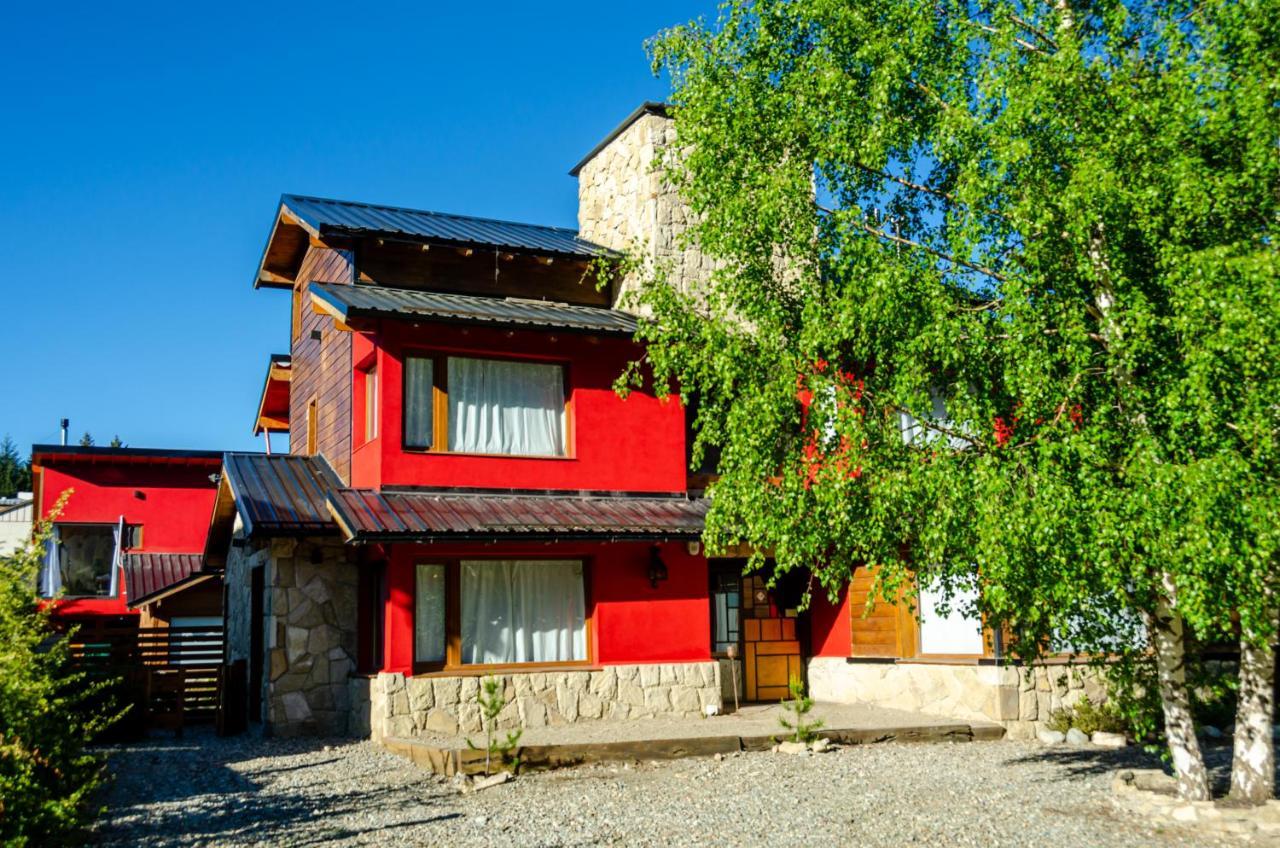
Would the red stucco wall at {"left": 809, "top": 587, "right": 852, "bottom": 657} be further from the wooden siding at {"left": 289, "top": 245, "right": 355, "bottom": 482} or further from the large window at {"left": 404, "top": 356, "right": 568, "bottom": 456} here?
the wooden siding at {"left": 289, "top": 245, "right": 355, "bottom": 482}

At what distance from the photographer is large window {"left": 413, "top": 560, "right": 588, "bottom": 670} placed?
14109 millimetres

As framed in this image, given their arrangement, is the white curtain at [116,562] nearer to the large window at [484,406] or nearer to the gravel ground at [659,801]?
the gravel ground at [659,801]

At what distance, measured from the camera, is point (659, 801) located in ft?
32.3

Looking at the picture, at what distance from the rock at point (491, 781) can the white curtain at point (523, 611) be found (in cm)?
337

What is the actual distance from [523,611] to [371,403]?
362 centimetres

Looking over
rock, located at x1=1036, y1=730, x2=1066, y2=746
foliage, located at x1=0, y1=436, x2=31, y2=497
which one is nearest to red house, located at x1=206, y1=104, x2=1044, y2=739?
rock, located at x1=1036, y1=730, x2=1066, y2=746

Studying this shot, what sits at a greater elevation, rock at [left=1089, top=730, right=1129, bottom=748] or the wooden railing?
the wooden railing

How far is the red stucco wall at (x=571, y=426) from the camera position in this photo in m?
14.5

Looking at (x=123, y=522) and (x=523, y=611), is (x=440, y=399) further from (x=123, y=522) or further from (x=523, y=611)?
(x=123, y=522)

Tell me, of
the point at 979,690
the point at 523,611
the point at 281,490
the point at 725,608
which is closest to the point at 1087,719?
the point at 979,690

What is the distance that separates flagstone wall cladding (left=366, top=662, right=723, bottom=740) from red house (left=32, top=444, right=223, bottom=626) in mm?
10647

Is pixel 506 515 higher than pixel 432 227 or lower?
lower

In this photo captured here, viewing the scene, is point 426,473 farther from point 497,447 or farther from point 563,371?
point 563,371

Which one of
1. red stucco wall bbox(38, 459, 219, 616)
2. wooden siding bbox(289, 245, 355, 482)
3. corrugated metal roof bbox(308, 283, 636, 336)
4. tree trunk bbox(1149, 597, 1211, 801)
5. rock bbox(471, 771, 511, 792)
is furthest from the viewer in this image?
red stucco wall bbox(38, 459, 219, 616)
